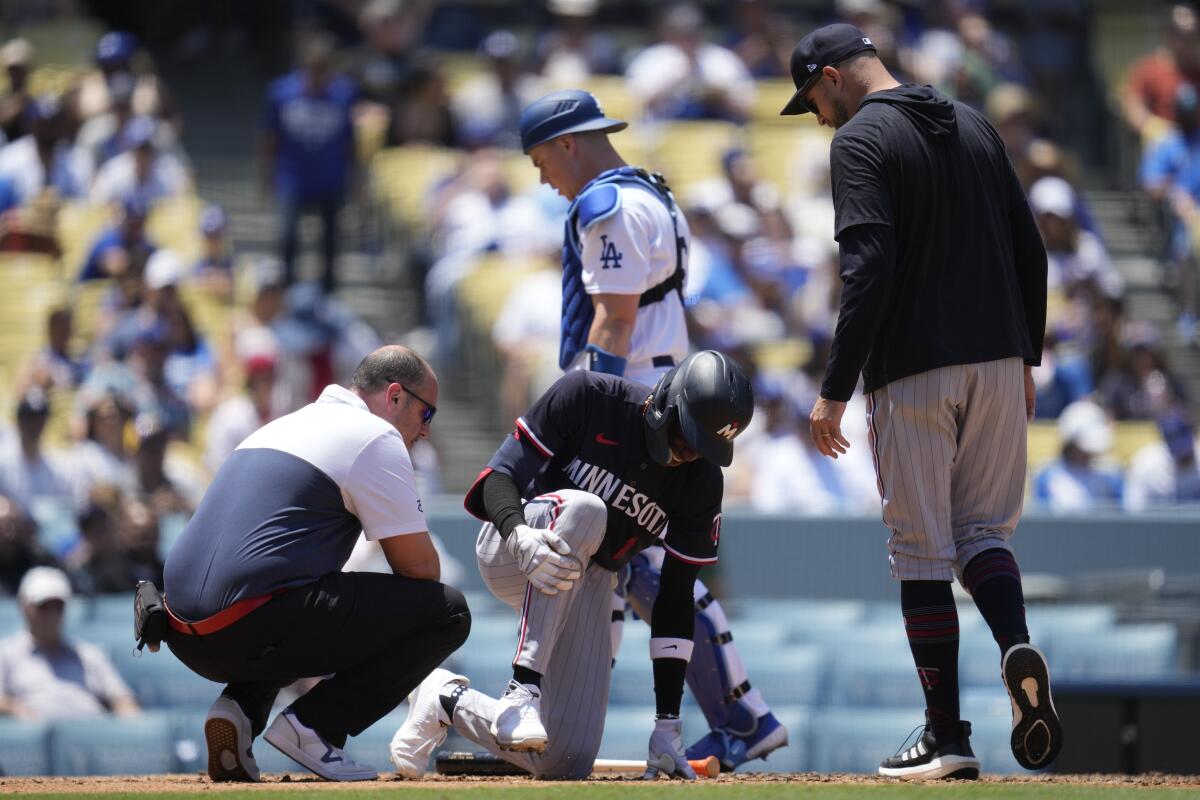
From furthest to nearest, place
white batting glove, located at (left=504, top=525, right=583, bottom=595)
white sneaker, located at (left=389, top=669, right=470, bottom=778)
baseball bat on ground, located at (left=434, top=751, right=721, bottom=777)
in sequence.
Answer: baseball bat on ground, located at (left=434, top=751, right=721, bottom=777), white sneaker, located at (left=389, top=669, right=470, bottom=778), white batting glove, located at (left=504, top=525, right=583, bottom=595)

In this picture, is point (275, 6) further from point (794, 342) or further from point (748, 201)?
point (794, 342)

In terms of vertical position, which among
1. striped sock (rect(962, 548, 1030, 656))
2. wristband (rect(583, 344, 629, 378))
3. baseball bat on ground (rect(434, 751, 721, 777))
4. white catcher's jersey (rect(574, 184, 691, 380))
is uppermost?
white catcher's jersey (rect(574, 184, 691, 380))

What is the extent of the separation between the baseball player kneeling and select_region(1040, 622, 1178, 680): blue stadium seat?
408 cm

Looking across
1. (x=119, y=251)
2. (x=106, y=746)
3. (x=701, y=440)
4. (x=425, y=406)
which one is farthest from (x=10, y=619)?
(x=701, y=440)

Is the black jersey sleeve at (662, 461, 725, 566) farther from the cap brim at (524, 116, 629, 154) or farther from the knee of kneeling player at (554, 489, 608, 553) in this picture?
the cap brim at (524, 116, 629, 154)

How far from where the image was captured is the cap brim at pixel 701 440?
545 cm

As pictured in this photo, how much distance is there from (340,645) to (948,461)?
1.88 meters

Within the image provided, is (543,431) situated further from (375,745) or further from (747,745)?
(375,745)

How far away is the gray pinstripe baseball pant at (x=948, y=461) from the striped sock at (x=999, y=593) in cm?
4

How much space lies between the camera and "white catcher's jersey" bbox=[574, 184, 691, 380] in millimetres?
6320

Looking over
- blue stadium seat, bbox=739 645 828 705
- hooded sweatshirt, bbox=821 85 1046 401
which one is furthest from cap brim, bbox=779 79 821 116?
blue stadium seat, bbox=739 645 828 705

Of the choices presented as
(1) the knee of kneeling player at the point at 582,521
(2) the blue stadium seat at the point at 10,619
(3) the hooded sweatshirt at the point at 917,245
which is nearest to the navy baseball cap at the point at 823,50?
(3) the hooded sweatshirt at the point at 917,245

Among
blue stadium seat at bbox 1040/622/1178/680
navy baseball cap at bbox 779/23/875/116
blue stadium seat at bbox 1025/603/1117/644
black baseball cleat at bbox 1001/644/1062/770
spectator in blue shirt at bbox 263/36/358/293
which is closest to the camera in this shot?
black baseball cleat at bbox 1001/644/1062/770

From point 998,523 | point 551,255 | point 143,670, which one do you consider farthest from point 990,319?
point 551,255
